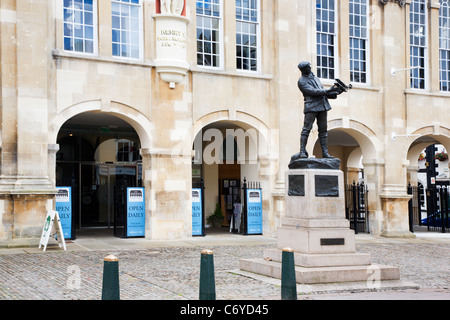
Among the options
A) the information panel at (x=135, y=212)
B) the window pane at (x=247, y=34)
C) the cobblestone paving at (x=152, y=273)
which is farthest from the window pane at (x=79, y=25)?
the cobblestone paving at (x=152, y=273)

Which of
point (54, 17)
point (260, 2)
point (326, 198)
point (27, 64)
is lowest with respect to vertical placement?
point (326, 198)

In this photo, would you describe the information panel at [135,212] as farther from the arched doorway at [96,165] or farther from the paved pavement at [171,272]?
the arched doorway at [96,165]

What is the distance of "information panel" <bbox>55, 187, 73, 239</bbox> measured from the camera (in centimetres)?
1711

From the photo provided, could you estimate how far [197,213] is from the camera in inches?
758

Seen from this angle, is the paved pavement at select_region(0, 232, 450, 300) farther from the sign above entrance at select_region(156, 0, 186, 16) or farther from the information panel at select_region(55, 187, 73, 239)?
the sign above entrance at select_region(156, 0, 186, 16)

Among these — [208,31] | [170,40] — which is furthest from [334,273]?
[208,31]

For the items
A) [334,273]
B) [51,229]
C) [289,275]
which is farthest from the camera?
[51,229]

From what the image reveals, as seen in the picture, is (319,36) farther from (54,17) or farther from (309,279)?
(309,279)

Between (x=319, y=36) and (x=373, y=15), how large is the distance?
245cm

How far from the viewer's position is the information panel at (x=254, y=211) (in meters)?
20.2

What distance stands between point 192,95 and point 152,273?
8.49 meters

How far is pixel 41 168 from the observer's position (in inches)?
637

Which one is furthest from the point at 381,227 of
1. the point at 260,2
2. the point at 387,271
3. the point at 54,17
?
the point at 54,17

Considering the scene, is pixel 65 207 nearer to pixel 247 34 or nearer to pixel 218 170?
pixel 247 34
